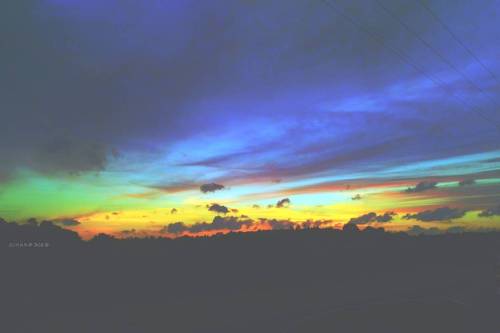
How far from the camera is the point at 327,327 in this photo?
23.0 meters

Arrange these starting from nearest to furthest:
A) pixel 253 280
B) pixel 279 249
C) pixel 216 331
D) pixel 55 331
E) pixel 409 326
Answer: pixel 409 326 → pixel 216 331 → pixel 55 331 → pixel 253 280 → pixel 279 249

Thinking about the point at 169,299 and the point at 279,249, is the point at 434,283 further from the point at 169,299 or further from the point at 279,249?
the point at 279,249

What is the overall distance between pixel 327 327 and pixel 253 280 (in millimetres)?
46732

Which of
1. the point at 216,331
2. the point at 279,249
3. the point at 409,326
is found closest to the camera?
the point at 409,326

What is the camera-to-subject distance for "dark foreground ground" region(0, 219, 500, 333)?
2595 cm

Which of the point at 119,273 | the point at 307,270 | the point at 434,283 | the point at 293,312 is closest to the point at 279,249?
the point at 307,270

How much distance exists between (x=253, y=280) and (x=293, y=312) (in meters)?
37.7

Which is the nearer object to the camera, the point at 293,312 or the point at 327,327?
the point at 327,327

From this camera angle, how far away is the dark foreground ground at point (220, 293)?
85.1 feet

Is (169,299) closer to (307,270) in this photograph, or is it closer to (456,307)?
(456,307)

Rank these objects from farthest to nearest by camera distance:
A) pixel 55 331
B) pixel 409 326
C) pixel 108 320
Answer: pixel 108 320
pixel 55 331
pixel 409 326

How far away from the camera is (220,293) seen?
173 ft

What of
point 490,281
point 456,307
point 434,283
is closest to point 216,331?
point 456,307

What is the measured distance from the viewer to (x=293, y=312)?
31547mm
